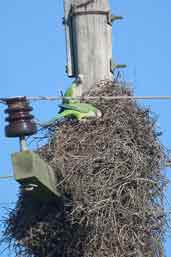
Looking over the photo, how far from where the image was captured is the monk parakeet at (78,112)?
7.57 meters

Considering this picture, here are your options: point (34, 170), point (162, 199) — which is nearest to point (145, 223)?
point (162, 199)

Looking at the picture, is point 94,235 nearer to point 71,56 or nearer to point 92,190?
point 92,190

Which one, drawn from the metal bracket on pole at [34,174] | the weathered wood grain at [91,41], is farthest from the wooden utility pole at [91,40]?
the metal bracket on pole at [34,174]

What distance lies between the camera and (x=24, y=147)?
21.8 feet

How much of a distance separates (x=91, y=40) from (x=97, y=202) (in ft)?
3.68

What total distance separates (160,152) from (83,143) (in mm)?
423

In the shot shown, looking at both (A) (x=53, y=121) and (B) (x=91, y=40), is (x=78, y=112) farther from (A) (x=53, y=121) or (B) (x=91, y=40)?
(B) (x=91, y=40)

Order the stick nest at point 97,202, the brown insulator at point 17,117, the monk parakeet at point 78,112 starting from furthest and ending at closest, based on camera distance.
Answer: the monk parakeet at point 78,112, the stick nest at point 97,202, the brown insulator at point 17,117

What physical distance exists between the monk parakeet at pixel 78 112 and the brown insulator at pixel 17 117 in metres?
0.98

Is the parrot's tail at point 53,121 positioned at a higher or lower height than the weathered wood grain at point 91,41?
lower

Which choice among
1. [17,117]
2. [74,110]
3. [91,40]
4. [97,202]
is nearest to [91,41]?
[91,40]

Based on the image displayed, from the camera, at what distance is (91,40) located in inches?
306

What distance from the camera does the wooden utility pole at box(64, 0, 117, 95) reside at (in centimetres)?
772

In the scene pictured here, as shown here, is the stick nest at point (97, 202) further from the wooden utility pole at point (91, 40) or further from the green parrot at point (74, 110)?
the wooden utility pole at point (91, 40)
